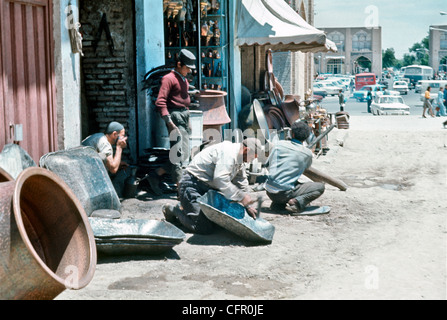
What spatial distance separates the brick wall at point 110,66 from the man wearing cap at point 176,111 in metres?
0.90

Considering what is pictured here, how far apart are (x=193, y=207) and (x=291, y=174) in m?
1.61

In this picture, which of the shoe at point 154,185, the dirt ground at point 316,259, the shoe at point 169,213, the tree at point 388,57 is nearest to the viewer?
the dirt ground at point 316,259

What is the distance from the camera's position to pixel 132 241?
19.5 feet

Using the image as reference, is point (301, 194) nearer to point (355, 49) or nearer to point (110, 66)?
point (110, 66)

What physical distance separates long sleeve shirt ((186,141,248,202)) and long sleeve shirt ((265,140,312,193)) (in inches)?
37.5

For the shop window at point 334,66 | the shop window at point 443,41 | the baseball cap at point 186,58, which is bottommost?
the baseball cap at point 186,58

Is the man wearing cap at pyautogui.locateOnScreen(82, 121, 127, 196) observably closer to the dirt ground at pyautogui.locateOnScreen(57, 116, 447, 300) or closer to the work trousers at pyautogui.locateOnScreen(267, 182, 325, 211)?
the dirt ground at pyautogui.locateOnScreen(57, 116, 447, 300)

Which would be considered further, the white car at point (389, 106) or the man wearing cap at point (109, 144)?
the white car at point (389, 106)

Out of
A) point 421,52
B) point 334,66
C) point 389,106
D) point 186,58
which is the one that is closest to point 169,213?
point 186,58

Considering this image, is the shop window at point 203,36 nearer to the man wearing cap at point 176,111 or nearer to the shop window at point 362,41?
the man wearing cap at point 176,111

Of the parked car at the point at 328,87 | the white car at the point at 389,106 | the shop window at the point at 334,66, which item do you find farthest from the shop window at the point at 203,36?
the shop window at the point at 334,66

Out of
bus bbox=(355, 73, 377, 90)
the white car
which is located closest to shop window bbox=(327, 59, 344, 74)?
bus bbox=(355, 73, 377, 90)

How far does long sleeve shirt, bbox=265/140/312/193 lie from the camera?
318 inches

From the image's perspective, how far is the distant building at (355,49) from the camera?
292 feet
